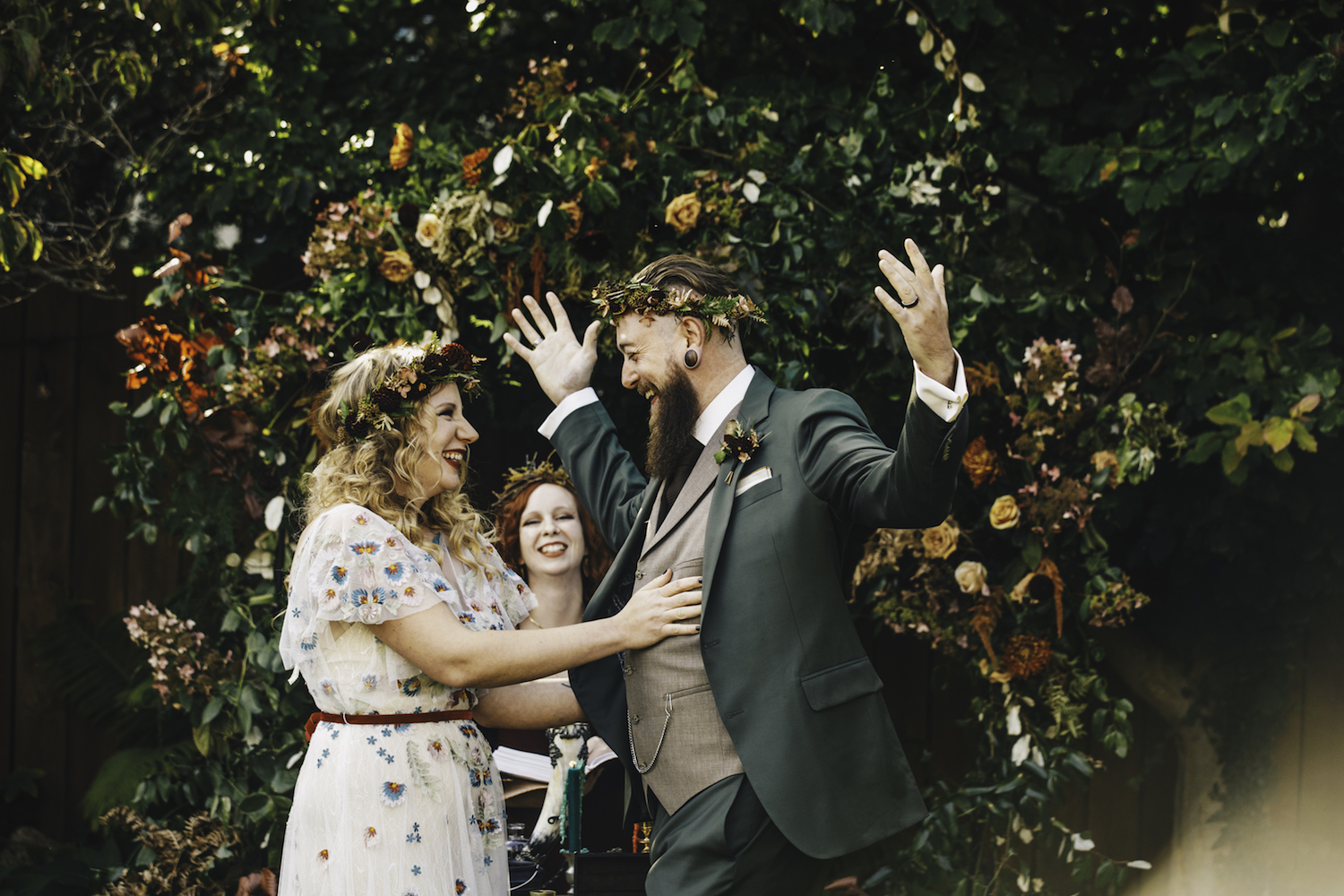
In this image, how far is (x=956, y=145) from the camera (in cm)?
323

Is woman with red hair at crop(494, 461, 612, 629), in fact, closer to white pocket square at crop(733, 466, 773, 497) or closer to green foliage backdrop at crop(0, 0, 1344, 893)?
green foliage backdrop at crop(0, 0, 1344, 893)

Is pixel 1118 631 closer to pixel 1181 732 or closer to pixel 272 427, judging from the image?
pixel 1181 732

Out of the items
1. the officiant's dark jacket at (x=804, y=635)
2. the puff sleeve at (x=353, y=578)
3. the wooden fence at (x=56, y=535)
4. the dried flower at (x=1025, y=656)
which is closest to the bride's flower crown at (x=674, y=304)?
the officiant's dark jacket at (x=804, y=635)

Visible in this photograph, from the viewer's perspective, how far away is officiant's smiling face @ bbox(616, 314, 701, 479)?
88.0 inches

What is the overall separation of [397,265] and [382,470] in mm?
922

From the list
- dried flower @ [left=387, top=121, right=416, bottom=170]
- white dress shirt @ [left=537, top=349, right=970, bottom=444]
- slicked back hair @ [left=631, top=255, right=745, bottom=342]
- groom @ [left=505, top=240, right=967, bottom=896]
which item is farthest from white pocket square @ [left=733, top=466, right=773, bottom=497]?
dried flower @ [left=387, top=121, right=416, bottom=170]

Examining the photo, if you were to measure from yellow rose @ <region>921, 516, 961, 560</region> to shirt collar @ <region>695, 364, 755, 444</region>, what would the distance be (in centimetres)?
110

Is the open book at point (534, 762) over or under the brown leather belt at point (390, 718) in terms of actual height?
under

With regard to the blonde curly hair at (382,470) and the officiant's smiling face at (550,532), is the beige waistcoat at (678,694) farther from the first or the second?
the officiant's smiling face at (550,532)

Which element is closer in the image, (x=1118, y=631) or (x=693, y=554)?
(x=693, y=554)

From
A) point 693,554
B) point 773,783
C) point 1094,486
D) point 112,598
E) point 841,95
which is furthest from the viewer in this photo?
point 112,598

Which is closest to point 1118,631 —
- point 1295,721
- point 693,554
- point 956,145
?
point 1295,721

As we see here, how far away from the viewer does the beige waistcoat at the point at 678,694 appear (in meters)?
2.05

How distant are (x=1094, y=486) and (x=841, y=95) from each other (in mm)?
1439
